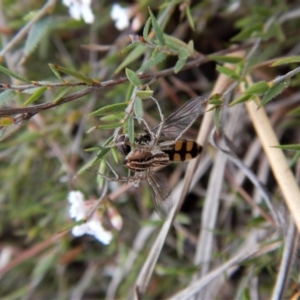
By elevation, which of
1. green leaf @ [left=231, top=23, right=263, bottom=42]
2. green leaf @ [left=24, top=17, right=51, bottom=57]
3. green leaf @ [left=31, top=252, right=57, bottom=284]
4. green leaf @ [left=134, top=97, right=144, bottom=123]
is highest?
green leaf @ [left=24, top=17, right=51, bottom=57]

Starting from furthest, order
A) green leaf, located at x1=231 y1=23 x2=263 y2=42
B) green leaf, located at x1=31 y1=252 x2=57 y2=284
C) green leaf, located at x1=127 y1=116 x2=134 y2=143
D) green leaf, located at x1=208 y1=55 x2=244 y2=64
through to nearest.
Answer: green leaf, located at x1=31 y1=252 x2=57 y2=284 < green leaf, located at x1=231 y1=23 x2=263 y2=42 < green leaf, located at x1=208 y1=55 x2=244 y2=64 < green leaf, located at x1=127 y1=116 x2=134 y2=143

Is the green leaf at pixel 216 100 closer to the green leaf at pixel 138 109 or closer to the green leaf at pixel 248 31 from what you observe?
the green leaf at pixel 138 109

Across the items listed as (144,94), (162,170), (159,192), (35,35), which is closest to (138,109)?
(144,94)

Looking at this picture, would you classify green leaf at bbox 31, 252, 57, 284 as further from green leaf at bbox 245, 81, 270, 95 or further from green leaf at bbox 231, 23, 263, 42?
green leaf at bbox 245, 81, 270, 95

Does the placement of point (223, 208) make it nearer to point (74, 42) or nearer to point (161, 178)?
point (161, 178)

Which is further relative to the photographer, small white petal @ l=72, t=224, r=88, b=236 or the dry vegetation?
the dry vegetation

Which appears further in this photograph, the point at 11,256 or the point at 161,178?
the point at 11,256

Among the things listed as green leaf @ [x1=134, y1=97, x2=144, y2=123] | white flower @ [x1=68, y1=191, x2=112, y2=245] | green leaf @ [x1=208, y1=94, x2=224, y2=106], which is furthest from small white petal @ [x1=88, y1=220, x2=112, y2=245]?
green leaf @ [x1=208, y1=94, x2=224, y2=106]

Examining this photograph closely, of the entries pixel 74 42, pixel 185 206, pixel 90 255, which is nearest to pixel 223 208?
pixel 185 206
